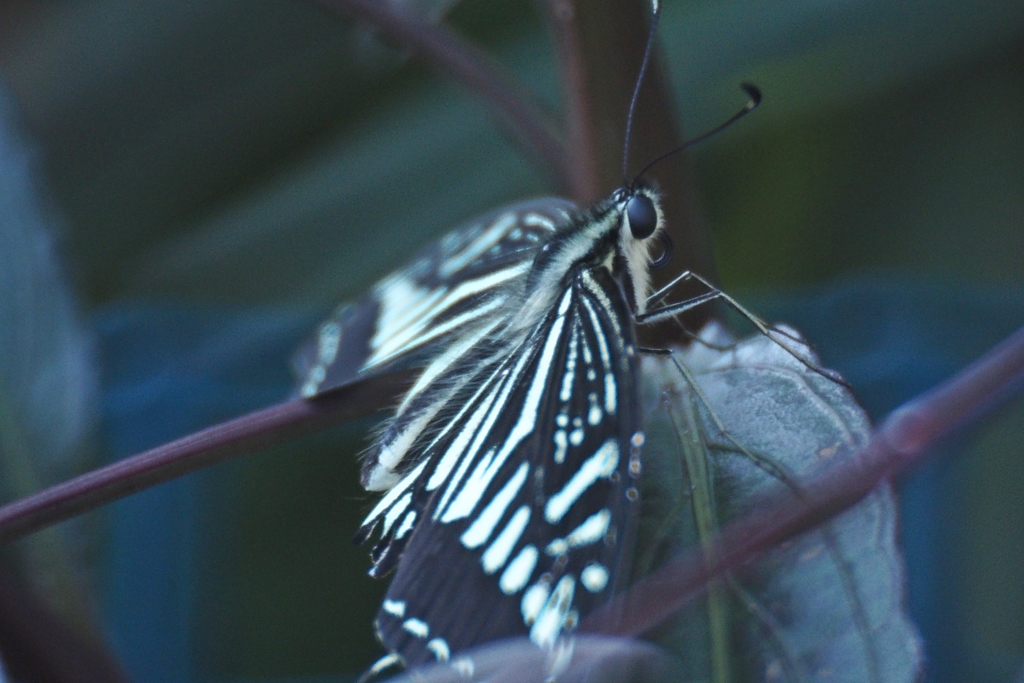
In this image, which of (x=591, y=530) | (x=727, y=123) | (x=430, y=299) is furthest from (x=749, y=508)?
(x=430, y=299)

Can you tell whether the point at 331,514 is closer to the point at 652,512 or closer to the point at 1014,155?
the point at 652,512

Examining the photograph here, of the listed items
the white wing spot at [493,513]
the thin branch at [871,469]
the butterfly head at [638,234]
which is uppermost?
the butterfly head at [638,234]

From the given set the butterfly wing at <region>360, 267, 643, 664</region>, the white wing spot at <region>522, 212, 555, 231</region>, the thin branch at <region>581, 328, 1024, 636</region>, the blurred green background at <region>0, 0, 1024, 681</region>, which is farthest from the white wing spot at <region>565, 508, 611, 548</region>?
the blurred green background at <region>0, 0, 1024, 681</region>

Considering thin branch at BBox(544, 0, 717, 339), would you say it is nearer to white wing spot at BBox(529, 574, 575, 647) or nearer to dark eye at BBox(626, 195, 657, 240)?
dark eye at BBox(626, 195, 657, 240)

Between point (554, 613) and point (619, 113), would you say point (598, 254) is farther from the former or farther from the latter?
point (554, 613)

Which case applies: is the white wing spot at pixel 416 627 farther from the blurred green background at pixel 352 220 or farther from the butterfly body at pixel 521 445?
the blurred green background at pixel 352 220

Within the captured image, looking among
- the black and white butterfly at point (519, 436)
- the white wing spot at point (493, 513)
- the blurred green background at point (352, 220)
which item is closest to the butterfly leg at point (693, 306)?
the black and white butterfly at point (519, 436)

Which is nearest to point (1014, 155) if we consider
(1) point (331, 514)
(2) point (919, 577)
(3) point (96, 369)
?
(2) point (919, 577)
